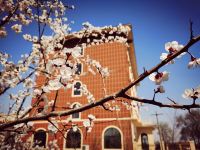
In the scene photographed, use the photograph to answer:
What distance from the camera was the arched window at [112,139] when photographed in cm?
1700

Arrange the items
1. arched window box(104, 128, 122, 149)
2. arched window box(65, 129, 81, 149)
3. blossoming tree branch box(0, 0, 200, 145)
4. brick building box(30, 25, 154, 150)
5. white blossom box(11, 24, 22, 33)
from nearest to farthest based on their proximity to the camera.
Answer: blossoming tree branch box(0, 0, 200, 145) < white blossom box(11, 24, 22, 33) < arched window box(104, 128, 122, 149) < brick building box(30, 25, 154, 150) < arched window box(65, 129, 81, 149)

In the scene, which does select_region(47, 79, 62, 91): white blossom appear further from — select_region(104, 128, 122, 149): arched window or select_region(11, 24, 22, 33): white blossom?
select_region(104, 128, 122, 149): arched window

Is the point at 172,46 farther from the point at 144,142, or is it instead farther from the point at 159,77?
the point at 144,142

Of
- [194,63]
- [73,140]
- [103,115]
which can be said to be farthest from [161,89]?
[73,140]

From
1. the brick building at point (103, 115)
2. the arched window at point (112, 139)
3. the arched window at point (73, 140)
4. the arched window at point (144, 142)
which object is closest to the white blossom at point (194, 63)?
the brick building at point (103, 115)

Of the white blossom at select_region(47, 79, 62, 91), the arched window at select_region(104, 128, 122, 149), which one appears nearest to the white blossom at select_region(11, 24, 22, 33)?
the white blossom at select_region(47, 79, 62, 91)

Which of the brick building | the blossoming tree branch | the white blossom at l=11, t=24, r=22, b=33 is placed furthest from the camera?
the brick building

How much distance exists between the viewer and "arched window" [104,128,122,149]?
1700 centimetres

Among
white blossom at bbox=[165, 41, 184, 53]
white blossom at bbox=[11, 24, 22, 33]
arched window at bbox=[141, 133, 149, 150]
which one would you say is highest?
white blossom at bbox=[11, 24, 22, 33]

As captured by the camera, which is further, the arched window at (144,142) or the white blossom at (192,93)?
the arched window at (144,142)

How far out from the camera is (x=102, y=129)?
18.4 meters

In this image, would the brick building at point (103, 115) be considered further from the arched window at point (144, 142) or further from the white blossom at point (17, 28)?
the white blossom at point (17, 28)

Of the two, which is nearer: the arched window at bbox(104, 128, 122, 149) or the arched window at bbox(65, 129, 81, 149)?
Answer: the arched window at bbox(104, 128, 122, 149)

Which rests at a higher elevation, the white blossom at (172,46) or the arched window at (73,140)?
the white blossom at (172,46)
